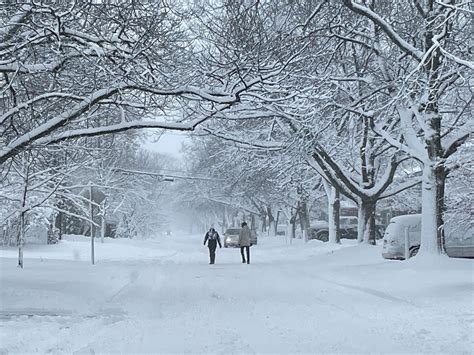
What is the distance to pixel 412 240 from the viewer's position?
59.8 feet

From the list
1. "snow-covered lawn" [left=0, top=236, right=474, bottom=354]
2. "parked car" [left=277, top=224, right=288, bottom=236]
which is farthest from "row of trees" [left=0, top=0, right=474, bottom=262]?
"parked car" [left=277, top=224, right=288, bottom=236]

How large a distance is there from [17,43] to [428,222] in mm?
10482

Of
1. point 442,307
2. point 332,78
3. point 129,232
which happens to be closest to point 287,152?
point 332,78

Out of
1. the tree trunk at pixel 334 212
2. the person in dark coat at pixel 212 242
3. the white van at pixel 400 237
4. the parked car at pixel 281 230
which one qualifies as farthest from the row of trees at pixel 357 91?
the parked car at pixel 281 230

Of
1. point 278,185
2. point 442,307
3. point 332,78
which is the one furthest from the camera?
point 278,185

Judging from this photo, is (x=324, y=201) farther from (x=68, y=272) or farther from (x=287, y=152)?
(x=68, y=272)

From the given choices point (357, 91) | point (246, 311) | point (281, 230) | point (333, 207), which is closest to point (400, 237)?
point (357, 91)

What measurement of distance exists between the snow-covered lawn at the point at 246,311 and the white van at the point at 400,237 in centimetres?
236

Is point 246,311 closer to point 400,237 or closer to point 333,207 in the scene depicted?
point 400,237

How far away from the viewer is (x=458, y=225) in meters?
15.0

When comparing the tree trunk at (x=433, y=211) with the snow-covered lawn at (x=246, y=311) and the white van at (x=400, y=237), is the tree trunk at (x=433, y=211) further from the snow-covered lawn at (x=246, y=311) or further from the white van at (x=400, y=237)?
the white van at (x=400, y=237)

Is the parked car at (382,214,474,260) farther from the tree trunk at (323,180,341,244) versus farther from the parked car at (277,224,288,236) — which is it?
the parked car at (277,224,288,236)

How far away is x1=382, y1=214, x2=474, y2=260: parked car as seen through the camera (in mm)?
17734

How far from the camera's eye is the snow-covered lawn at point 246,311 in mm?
7055
